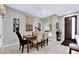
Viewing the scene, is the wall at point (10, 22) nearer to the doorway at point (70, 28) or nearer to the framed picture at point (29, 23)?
the framed picture at point (29, 23)

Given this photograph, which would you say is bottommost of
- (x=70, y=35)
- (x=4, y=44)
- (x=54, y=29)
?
(x=4, y=44)

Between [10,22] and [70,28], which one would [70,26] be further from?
[10,22]

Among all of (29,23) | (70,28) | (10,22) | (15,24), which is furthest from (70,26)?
(10,22)

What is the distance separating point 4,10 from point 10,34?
2.33 ft

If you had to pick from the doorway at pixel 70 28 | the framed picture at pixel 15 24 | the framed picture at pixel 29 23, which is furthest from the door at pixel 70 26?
the framed picture at pixel 15 24

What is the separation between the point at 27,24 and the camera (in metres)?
2.76

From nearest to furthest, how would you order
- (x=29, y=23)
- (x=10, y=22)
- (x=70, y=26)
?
(x=10, y=22) < (x=70, y=26) < (x=29, y=23)

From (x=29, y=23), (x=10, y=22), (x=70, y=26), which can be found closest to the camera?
(x=10, y=22)

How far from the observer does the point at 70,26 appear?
2.62 meters

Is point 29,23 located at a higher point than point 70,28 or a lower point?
higher

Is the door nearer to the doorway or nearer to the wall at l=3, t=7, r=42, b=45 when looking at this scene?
the doorway

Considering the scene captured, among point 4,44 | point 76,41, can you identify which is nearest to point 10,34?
point 4,44
